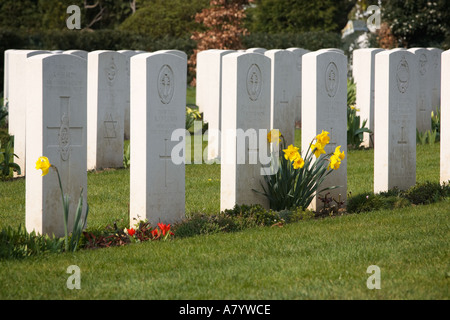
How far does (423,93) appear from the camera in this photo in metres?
14.0

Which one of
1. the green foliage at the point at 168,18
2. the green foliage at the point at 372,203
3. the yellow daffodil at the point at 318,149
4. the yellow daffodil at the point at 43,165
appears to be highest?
the green foliage at the point at 168,18

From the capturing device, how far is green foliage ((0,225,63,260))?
5883mm

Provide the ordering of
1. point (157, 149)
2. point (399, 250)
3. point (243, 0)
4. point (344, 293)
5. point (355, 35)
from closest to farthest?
1. point (344, 293)
2. point (399, 250)
3. point (157, 149)
4. point (243, 0)
5. point (355, 35)

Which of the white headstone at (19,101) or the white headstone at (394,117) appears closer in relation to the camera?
the white headstone at (394,117)

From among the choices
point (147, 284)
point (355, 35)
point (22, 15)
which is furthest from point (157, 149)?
point (22, 15)

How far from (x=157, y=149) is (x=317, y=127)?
205cm

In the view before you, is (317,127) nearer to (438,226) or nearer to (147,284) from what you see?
(438,226)

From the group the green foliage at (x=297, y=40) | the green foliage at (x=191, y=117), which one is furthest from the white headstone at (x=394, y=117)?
the green foliage at (x=297, y=40)

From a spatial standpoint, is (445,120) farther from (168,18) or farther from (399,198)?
(168,18)

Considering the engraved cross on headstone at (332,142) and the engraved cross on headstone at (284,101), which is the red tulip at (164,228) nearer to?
the engraved cross on headstone at (332,142)

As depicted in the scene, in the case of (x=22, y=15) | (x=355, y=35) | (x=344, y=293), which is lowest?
(x=344, y=293)

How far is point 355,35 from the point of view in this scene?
28969mm

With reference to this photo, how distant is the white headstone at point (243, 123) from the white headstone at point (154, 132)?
611mm

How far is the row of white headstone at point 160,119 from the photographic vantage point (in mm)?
6469
